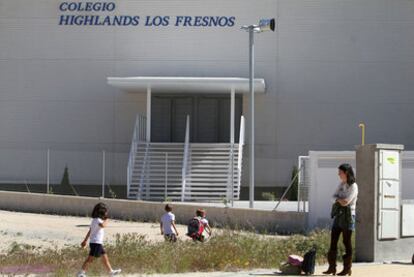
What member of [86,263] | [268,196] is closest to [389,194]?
[86,263]

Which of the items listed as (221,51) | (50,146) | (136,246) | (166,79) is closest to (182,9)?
(221,51)

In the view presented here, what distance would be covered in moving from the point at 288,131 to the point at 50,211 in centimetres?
1365

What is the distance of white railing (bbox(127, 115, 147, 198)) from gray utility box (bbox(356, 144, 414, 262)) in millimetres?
20757

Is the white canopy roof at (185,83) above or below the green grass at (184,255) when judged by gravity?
above

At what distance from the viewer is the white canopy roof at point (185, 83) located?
117ft

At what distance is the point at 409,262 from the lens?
14.8m

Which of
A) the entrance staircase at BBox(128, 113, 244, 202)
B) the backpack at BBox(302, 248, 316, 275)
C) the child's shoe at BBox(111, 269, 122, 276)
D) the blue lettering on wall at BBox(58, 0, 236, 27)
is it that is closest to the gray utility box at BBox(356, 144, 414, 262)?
the backpack at BBox(302, 248, 316, 275)

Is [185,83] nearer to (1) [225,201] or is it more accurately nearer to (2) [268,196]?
(2) [268,196]

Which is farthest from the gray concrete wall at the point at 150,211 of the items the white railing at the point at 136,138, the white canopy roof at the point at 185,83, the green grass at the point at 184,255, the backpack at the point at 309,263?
the backpack at the point at 309,263

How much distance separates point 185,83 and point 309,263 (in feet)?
78.0

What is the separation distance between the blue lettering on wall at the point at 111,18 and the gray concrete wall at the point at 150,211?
1167 cm

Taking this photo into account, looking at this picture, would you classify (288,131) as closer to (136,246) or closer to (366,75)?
(366,75)

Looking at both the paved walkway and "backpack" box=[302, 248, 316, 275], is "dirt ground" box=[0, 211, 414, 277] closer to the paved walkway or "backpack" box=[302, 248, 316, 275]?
the paved walkway

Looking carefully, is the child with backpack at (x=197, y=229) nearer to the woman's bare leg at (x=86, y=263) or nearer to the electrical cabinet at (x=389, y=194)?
the electrical cabinet at (x=389, y=194)
